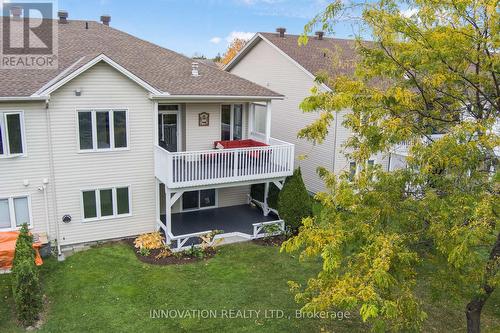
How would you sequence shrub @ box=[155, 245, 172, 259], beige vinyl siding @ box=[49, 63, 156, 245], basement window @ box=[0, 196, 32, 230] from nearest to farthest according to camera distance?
basement window @ box=[0, 196, 32, 230] < beige vinyl siding @ box=[49, 63, 156, 245] < shrub @ box=[155, 245, 172, 259]

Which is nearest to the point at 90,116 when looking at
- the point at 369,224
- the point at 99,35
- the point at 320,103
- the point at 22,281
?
the point at 22,281

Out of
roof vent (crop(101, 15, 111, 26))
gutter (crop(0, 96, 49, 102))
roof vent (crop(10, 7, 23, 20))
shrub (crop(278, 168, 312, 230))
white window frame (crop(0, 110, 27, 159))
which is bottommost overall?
shrub (crop(278, 168, 312, 230))

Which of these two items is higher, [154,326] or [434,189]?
[434,189]

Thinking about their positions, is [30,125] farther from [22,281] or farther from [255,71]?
[255,71]

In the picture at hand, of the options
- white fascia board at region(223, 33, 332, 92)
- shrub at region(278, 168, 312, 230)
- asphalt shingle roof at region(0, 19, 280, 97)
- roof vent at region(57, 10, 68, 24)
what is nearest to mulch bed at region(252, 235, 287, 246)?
shrub at region(278, 168, 312, 230)

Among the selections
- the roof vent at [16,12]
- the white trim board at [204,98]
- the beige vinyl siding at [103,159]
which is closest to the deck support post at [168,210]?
the beige vinyl siding at [103,159]

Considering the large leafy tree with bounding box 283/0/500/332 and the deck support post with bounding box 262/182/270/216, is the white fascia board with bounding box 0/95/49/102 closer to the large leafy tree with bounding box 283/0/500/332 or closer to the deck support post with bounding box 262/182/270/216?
the deck support post with bounding box 262/182/270/216
